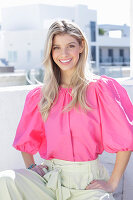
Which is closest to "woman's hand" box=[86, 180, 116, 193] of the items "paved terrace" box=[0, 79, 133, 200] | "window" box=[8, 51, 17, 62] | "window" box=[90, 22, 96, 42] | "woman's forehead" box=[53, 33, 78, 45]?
"woman's forehead" box=[53, 33, 78, 45]

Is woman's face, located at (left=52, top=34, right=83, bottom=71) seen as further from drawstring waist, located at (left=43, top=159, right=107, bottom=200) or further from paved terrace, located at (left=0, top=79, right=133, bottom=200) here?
paved terrace, located at (left=0, top=79, right=133, bottom=200)

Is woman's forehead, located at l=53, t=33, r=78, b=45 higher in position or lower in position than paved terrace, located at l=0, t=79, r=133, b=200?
higher

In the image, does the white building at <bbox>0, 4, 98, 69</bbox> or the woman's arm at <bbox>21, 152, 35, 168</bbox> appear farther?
the white building at <bbox>0, 4, 98, 69</bbox>

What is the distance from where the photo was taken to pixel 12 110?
8.29 ft

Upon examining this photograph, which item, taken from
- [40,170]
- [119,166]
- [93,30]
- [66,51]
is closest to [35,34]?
[93,30]

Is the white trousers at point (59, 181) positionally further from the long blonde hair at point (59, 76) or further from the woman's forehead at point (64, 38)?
the woman's forehead at point (64, 38)

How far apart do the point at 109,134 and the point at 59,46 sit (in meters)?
0.49

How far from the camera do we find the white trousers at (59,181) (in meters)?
1.54

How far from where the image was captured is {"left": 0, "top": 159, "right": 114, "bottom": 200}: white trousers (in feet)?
5.05

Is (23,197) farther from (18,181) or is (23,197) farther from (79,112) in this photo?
(79,112)

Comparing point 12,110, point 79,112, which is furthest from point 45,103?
point 12,110

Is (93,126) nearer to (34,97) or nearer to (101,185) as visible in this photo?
(101,185)

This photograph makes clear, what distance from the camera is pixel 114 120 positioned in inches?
66.7

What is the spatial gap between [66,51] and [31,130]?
437 mm
